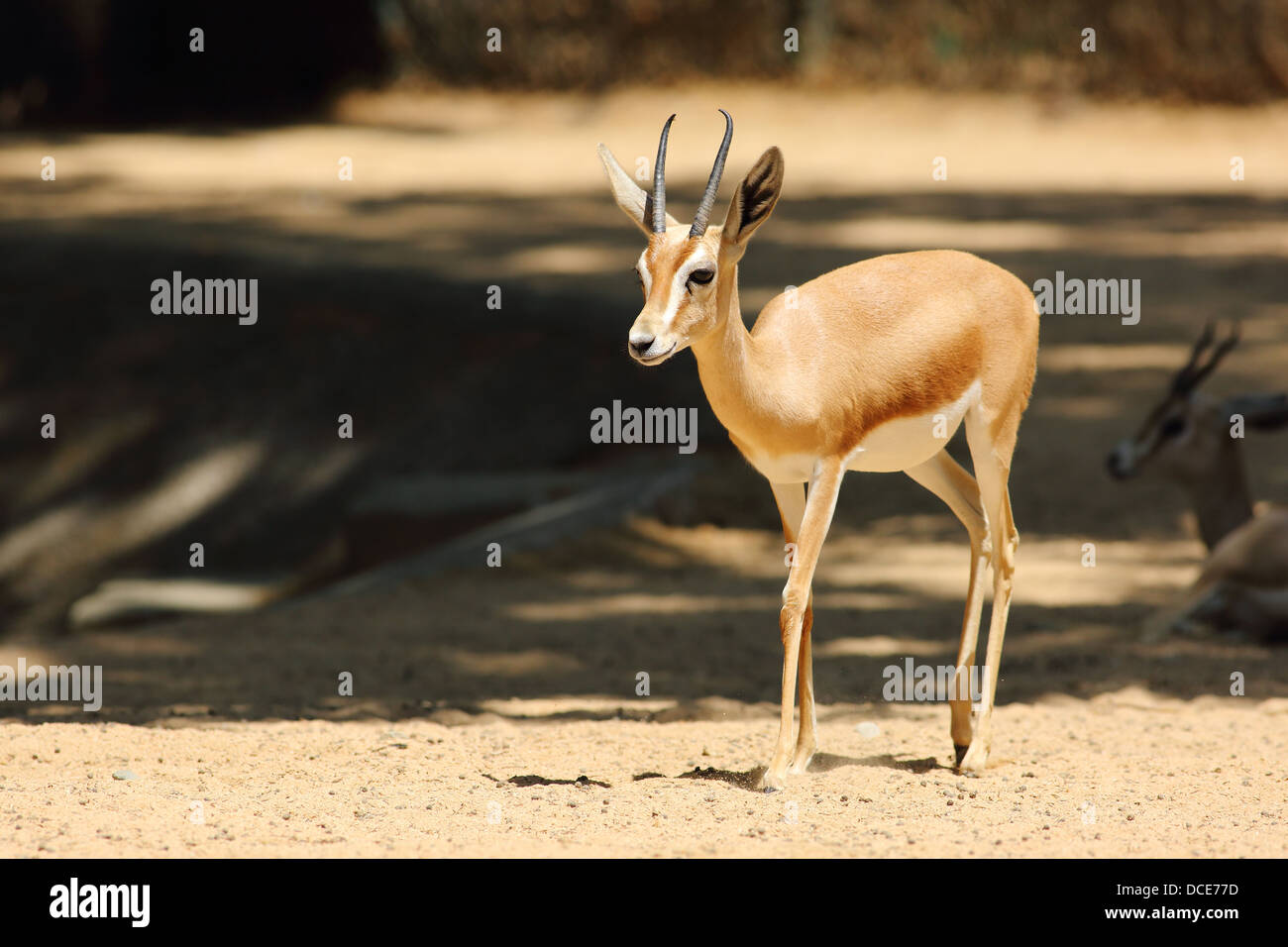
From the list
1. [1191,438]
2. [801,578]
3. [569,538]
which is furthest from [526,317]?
[801,578]

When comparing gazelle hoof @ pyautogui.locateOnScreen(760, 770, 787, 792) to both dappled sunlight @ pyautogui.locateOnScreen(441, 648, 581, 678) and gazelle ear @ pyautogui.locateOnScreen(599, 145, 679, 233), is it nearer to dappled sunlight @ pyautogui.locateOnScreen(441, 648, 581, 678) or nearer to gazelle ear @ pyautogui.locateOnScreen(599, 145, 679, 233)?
gazelle ear @ pyautogui.locateOnScreen(599, 145, 679, 233)

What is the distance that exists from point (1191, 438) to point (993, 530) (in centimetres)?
291

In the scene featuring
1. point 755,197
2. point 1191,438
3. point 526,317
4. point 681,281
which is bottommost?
point 1191,438

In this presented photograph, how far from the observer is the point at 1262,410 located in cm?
722

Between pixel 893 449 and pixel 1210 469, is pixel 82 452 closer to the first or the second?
pixel 1210 469

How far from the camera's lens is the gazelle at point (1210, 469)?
6887 mm

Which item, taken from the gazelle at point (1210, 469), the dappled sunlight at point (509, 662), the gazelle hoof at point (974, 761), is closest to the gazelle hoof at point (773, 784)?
the gazelle hoof at point (974, 761)

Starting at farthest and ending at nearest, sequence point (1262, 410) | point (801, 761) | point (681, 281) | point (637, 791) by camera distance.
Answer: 1. point (1262, 410)
2. point (801, 761)
3. point (637, 791)
4. point (681, 281)

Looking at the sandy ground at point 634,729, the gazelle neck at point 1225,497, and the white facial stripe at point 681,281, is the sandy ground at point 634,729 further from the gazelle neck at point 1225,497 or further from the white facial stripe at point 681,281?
the white facial stripe at point 681,281

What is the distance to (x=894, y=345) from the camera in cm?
455

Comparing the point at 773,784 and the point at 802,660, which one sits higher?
the point at 802,660

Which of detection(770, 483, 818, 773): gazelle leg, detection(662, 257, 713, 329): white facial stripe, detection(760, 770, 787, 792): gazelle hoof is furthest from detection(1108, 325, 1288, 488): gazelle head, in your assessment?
detection(662, 257, 713, 329): white facial stripe

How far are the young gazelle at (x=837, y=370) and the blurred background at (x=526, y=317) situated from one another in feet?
5.08

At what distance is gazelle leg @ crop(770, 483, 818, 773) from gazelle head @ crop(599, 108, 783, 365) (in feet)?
2.23
